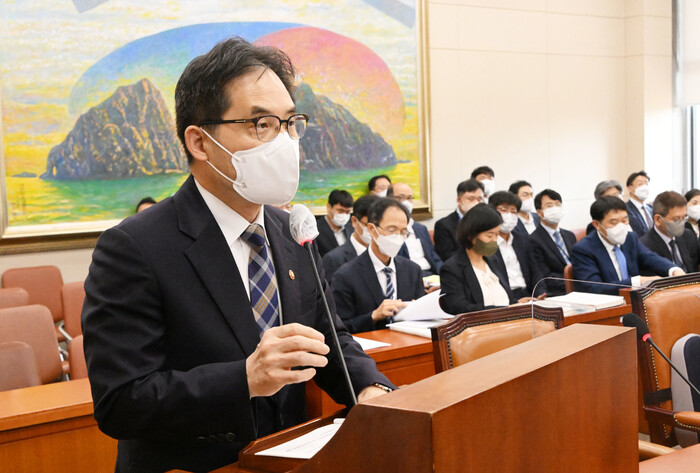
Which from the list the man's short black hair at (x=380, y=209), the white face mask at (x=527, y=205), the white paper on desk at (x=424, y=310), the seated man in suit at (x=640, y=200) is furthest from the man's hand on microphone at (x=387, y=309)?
the seated man in suit at (x=640, y=200)

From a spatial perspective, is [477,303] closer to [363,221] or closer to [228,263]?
[363,221]

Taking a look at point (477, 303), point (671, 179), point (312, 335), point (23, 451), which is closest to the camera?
point (312, 335)

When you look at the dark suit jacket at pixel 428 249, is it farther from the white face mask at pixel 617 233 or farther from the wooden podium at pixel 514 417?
the wooden podium at pixel 514 417

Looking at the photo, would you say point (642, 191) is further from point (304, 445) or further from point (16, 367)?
point (304, 445)

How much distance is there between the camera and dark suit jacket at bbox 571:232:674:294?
512 centimetres

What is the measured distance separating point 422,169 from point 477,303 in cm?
433

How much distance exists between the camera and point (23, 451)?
2506 millimetres

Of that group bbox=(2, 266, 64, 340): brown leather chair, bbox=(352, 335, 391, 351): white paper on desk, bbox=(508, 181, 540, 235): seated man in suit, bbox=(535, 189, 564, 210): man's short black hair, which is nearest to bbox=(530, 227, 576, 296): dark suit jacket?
bbox=(535, 189, 564, 210): man's short black hair

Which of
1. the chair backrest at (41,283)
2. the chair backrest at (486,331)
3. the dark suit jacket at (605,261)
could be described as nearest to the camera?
A: the chair backrest at (486,331)

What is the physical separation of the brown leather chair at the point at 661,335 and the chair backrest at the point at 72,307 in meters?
3.77

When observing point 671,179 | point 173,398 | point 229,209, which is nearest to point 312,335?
point 173,398

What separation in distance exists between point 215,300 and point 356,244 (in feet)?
14.1

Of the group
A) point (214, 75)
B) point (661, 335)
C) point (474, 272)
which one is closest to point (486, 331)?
point (661, 335)

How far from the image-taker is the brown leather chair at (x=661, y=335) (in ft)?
7.89
